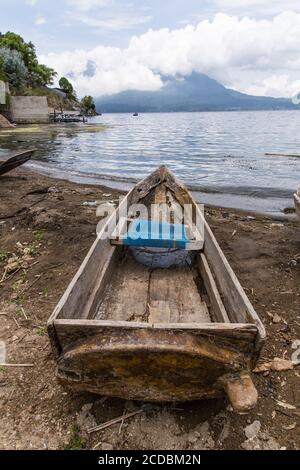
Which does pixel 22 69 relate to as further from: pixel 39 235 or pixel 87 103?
pixel 39 235

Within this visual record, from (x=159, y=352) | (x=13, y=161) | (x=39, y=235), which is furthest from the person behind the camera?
(x=13, y=161)

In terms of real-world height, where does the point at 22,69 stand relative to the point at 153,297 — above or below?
above

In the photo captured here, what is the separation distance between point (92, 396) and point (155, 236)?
221 cm

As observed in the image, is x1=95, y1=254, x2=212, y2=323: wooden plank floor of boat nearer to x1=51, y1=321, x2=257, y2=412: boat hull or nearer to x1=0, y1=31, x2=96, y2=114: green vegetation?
x1=51, y1=321, x2=257, y2=412: boat hull

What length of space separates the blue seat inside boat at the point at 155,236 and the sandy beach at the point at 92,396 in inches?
46.0

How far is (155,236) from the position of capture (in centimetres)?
454

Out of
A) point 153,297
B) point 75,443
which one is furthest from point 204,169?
point 75,443

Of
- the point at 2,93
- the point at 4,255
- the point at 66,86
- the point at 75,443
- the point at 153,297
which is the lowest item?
the point at 75,443

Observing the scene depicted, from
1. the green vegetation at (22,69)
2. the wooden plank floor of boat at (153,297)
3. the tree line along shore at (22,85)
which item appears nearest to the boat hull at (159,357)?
the wooden plank floor of boat at (153,297)

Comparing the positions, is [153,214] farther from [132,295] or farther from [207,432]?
[207,432]

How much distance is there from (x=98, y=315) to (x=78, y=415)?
95cm

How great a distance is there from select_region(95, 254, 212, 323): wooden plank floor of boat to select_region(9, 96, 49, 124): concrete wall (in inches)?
2007

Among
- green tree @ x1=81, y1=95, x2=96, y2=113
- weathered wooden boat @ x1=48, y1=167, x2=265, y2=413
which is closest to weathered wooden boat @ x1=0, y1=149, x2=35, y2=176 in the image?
weathered wooden boat @ x1=48, y1=167, x2=265, y2=413

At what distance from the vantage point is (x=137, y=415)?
2.77m
